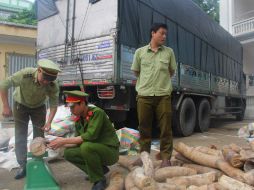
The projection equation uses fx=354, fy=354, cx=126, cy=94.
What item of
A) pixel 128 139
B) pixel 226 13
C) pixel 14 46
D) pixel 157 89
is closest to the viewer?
pixel 157 89

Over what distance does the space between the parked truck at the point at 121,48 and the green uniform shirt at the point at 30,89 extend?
1729 mm

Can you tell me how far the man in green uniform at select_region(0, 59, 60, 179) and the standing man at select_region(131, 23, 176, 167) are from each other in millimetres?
1068

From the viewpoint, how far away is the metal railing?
15930 mm

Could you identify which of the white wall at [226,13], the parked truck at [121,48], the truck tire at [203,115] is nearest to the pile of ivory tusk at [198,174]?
the parked truck at [121,48]

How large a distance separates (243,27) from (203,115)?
881 cm

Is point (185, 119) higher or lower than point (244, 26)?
lower

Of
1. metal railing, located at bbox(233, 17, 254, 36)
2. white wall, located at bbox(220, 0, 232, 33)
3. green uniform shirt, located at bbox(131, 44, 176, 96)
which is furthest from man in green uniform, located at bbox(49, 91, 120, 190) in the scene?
white wall, located at bbox(220, 0, 232, 33)

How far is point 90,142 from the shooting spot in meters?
3.47

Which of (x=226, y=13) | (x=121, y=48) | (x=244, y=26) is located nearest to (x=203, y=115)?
(x=121, y=48)

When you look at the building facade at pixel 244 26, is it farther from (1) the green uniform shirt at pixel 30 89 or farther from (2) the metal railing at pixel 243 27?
(1) the green uniform shirt at pixel 30 89

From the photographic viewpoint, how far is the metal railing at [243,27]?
15.9 meters

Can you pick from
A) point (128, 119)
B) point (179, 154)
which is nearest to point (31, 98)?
point (179, 154)

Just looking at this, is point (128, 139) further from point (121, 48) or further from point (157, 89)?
point (157, 89)

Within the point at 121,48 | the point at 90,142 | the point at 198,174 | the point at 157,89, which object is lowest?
the point at 198,174
